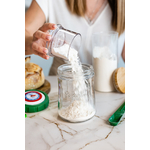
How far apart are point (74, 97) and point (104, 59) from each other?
0.21 metres

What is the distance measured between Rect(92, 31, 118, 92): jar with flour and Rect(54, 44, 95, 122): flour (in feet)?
0.55

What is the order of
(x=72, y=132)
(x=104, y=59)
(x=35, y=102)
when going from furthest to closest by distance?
(x=104, y=59) < (x=35, y=102) < (x=72, y=132)

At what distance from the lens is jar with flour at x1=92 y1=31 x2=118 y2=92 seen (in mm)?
662

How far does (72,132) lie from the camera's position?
45cm

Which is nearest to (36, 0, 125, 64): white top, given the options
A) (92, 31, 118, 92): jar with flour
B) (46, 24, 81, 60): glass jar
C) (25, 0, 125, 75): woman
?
(25, 0, 125, 75): woman

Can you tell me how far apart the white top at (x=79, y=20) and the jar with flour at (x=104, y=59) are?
0.53 feet

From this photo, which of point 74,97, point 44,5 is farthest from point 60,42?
point 44,5

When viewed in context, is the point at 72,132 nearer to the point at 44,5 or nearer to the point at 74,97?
the point at 74,97

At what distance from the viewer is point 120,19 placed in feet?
2.66
